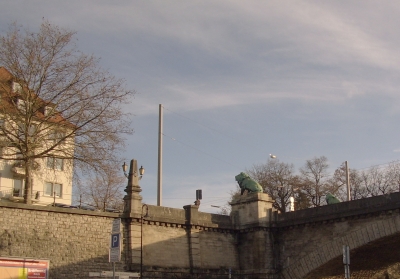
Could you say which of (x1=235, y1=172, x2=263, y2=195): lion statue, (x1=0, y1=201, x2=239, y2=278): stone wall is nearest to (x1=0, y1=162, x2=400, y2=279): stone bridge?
(x1=0, y1=201, x2=239, y2=278): stone wall

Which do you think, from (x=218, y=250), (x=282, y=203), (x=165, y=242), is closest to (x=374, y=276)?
(x=218, y=250)

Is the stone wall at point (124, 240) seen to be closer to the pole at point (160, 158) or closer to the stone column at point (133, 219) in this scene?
the stone column at point (133, 219)

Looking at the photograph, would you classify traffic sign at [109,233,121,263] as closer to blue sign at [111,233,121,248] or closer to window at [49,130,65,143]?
blue sign at [111,233,121,248]

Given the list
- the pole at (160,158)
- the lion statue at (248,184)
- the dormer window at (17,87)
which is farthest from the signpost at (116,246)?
the lion statue at (248,184)

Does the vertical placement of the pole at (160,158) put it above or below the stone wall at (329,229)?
→ above

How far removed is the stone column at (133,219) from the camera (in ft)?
89.4

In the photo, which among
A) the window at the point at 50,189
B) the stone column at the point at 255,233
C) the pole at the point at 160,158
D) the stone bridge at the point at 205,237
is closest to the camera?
the stone bridge at the point at 205,237

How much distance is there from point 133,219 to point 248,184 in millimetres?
7801

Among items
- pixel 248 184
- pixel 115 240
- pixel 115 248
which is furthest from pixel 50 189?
pixel 115 248

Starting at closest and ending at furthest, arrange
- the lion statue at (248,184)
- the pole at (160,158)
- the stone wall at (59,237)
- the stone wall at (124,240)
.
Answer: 1. the stone wall at (59,237)
2. the stone wall at (124,240)
3. the pole at (160,158)
4. the lion statue at (248,184)

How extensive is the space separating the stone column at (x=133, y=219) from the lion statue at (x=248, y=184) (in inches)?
277

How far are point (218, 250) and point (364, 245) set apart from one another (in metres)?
7.94

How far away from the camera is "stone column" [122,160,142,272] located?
27.2 m

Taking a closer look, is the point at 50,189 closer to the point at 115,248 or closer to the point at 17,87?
the point at 17,87
